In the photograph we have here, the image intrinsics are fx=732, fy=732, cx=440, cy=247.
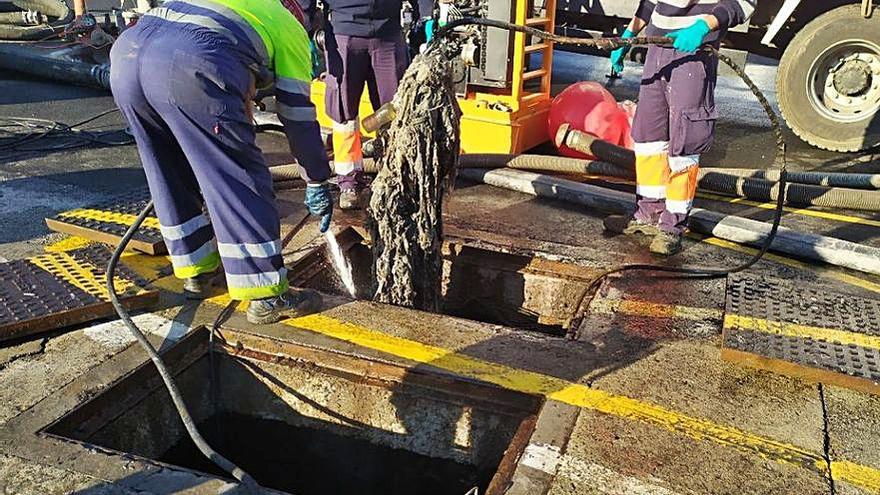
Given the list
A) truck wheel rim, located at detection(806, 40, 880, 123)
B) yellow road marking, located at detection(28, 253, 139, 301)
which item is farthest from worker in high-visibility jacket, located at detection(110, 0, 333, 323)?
truck wheel rim, located at detection(806, 40, 880, 123)

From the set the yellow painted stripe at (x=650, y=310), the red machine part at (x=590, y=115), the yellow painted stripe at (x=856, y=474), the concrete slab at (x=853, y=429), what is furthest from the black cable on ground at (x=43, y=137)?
the yellow painted stripe at (x=856, y=474)

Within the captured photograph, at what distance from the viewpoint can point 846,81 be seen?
7.18m

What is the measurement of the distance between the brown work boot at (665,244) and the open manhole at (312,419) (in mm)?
1919

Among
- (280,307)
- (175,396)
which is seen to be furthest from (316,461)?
(175,396)

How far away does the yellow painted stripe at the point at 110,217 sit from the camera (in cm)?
446

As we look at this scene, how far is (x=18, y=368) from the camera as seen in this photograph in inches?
121

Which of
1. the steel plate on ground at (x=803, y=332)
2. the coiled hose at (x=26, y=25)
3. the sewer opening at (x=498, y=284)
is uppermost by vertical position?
the coiled hose at (x=26, y=25)

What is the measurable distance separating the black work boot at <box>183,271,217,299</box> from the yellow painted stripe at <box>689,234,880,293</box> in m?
3.09

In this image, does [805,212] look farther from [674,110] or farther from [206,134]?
[206,134]

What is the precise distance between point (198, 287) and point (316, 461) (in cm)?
106

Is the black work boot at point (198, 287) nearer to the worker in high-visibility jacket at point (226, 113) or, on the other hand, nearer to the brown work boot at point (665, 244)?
the worker in high-visibility jacket at point (226, 113)

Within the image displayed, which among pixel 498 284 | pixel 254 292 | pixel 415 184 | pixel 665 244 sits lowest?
pixel 498 284

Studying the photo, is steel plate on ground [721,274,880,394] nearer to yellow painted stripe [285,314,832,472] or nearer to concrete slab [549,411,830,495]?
yellow painted stripe [285,314,832,472]

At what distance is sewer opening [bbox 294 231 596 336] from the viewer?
411cm
